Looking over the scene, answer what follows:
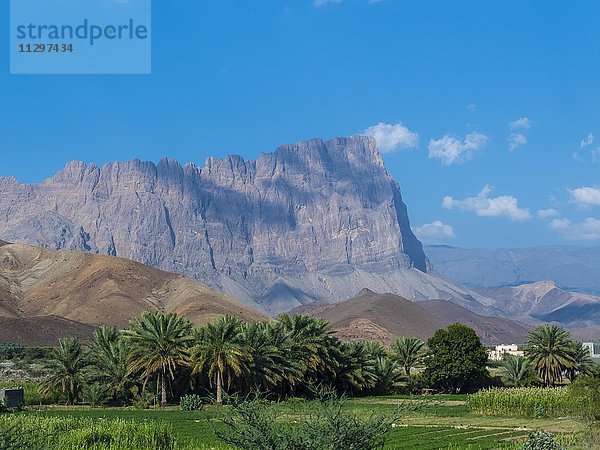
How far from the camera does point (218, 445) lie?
96.9 ft

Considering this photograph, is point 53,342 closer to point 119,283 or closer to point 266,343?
point 119,283

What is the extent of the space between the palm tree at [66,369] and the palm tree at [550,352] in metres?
39.2

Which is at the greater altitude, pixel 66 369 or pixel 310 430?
pixel 66 369

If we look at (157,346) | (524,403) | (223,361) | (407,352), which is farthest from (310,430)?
(407,352)

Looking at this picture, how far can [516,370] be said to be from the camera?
229 feet

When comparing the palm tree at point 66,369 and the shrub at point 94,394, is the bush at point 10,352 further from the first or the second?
the shrub at point 94,394

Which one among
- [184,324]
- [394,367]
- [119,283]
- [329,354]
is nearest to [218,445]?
[184,324]

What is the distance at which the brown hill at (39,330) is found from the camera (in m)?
122

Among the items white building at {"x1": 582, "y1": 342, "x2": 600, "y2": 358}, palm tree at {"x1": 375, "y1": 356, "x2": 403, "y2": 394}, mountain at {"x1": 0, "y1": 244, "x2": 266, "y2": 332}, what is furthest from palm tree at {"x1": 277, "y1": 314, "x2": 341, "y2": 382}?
mountain at {"x1": 0, "y1": 244, "x2": 266, "y2": 332}

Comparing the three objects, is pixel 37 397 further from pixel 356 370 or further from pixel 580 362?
pixel 580 362

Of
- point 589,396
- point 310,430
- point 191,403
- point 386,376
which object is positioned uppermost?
point 310,430

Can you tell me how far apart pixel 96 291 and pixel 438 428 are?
144061mm

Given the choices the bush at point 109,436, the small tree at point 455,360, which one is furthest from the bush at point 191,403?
the small tree at point 455,360

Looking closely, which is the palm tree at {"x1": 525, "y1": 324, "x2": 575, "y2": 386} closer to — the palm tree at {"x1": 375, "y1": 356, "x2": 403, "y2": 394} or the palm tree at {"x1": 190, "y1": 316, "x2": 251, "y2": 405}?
the palm tree at {"x1": 375, "y1": 356, "x2": 403, "y2": 394}
